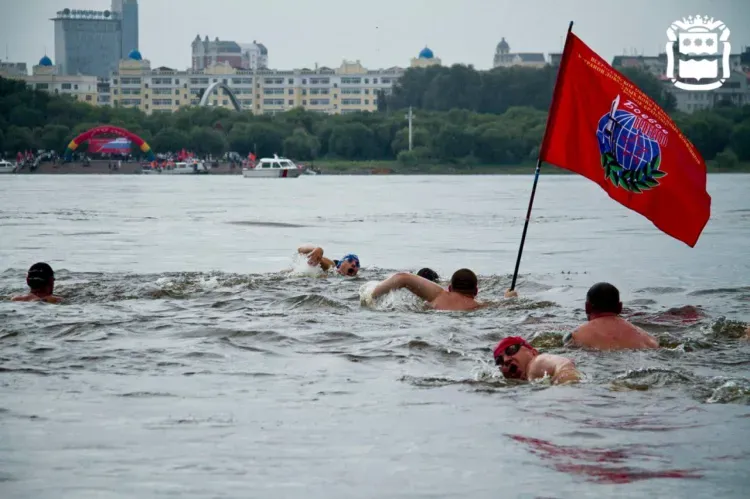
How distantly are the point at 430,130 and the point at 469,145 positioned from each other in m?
9.79

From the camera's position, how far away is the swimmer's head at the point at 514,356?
36.8 ft

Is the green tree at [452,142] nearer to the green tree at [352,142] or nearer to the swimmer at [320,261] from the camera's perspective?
the green tree at [352,142]

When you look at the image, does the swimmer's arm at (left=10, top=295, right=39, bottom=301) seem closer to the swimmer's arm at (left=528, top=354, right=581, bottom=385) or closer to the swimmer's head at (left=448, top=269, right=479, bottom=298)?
the swimmer's head at (left=448, top=269, right=479, bottom=298)

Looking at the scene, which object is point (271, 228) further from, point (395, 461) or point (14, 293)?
point (395, 461)

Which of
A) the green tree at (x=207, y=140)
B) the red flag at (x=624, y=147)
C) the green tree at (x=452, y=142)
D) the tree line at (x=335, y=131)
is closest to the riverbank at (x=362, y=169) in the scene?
the tree line at (x=335, y=131)

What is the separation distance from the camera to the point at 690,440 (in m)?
9.38

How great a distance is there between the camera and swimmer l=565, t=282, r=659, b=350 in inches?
495

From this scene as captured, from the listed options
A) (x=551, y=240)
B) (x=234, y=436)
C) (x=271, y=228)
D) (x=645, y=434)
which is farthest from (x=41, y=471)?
(x=271, y=228)

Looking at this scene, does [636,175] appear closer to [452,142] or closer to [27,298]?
[27,298]

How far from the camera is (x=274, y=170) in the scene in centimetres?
13788

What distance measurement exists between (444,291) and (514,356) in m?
5.25

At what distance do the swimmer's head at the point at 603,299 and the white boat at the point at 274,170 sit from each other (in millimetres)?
124908

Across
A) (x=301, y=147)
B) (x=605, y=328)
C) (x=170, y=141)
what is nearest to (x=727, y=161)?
(x=301, y=147)

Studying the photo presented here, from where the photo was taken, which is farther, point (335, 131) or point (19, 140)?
point (335, 131)
